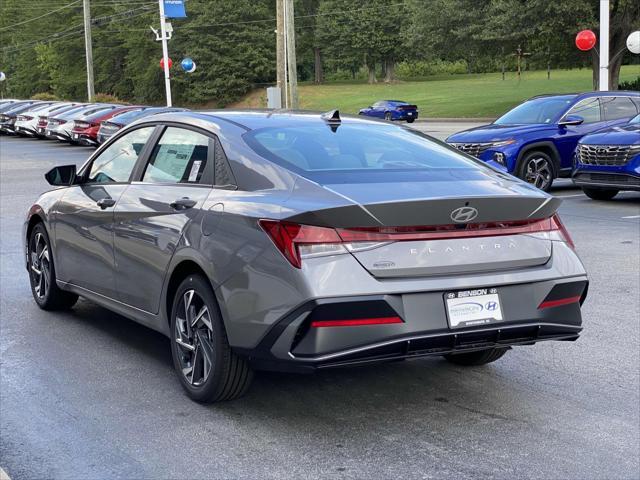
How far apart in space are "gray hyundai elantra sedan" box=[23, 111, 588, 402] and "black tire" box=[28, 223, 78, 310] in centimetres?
150

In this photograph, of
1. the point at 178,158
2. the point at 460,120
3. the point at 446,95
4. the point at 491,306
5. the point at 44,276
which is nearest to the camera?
the point at 491,306

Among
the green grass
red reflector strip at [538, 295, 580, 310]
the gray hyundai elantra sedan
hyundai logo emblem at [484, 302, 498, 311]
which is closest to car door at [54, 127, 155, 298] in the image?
the gray hyundai elantra sedan

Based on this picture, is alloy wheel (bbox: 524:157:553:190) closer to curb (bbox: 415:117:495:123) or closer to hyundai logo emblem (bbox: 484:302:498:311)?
hyundai logo emblem (bbox: 484:302:498:311)

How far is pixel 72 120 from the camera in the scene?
31.8 metres

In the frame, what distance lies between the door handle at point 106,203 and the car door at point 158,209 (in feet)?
0.35

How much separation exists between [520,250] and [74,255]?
11.4 ft

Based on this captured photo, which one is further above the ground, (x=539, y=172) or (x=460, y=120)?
(x=539, y=172)

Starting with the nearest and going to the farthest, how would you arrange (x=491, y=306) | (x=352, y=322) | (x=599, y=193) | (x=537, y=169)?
(x=352, y=322) < (x=491, y=306) < (x=599, y=193) < (x=537, y=169)

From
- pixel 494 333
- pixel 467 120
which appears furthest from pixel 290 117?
pixel 467 120

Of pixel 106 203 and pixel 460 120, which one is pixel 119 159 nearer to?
pixel 106 203

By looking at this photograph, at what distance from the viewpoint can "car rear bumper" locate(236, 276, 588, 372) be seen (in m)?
4.40

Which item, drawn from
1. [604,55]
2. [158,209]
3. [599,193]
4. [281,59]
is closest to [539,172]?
[599,193]

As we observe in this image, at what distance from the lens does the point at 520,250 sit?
189 inches

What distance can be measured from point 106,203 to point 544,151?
11203 mm
